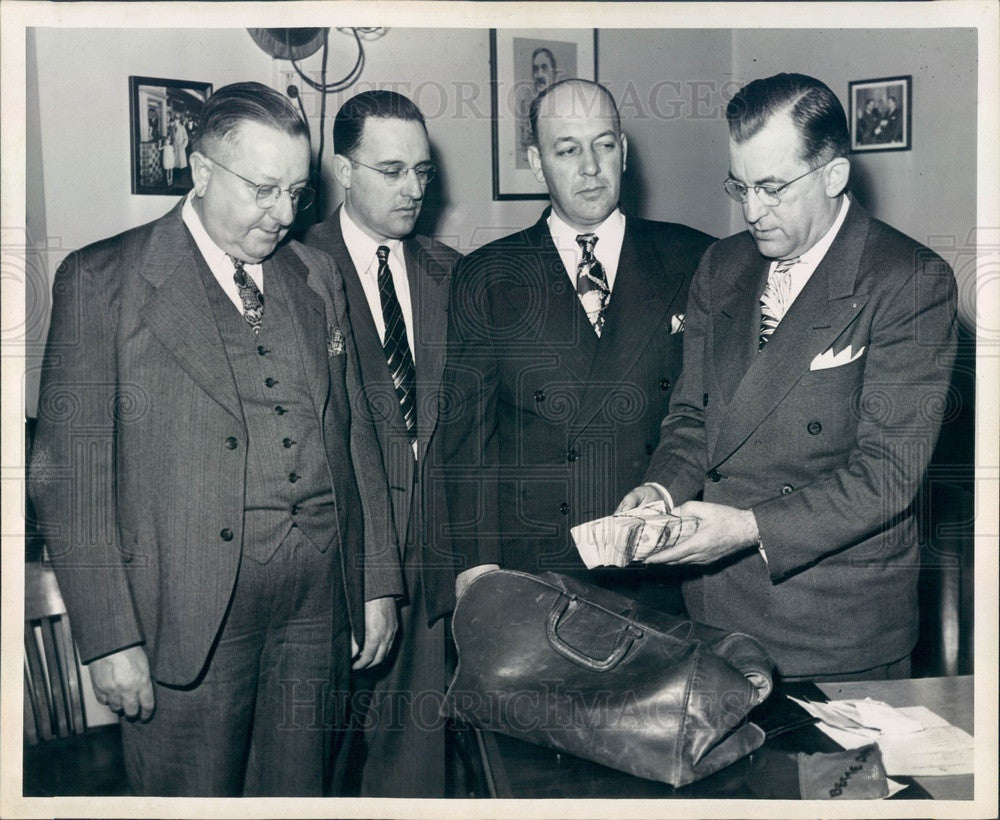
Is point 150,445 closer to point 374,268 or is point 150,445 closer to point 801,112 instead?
point 374,268

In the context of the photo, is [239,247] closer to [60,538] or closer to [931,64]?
[60,538]

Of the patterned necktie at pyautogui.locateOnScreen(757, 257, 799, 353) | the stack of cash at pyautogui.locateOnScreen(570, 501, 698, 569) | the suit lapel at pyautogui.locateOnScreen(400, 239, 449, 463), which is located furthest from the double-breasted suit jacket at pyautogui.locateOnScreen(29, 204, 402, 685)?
the patterned necktie at pyautogui.locateOnScreen(757, 257, 799, 353)

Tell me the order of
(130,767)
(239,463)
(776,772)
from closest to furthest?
1. (776,772)
2. (239,463)
3. (130,767)

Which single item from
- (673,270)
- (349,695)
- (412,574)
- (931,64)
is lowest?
(349,695)

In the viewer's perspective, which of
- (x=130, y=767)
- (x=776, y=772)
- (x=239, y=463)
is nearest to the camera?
(x=776, y=772)

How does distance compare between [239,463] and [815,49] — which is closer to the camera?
[239,463]

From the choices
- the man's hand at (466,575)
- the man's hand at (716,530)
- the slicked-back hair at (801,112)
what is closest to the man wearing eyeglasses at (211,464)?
the man's hand at (466,575)

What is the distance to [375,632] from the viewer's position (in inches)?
82.5

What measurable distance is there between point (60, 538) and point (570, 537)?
3.62ft

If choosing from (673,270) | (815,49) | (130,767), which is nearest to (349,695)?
(130,767)

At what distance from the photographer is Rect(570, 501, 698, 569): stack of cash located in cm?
204

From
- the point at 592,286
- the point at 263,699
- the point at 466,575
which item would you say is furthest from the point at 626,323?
the point at 263,699

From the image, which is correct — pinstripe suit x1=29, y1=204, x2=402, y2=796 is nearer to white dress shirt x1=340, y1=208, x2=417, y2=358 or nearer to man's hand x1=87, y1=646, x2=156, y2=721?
man's hand x1=87, y1=646, x2=156, y2=721

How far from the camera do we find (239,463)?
1.91m
